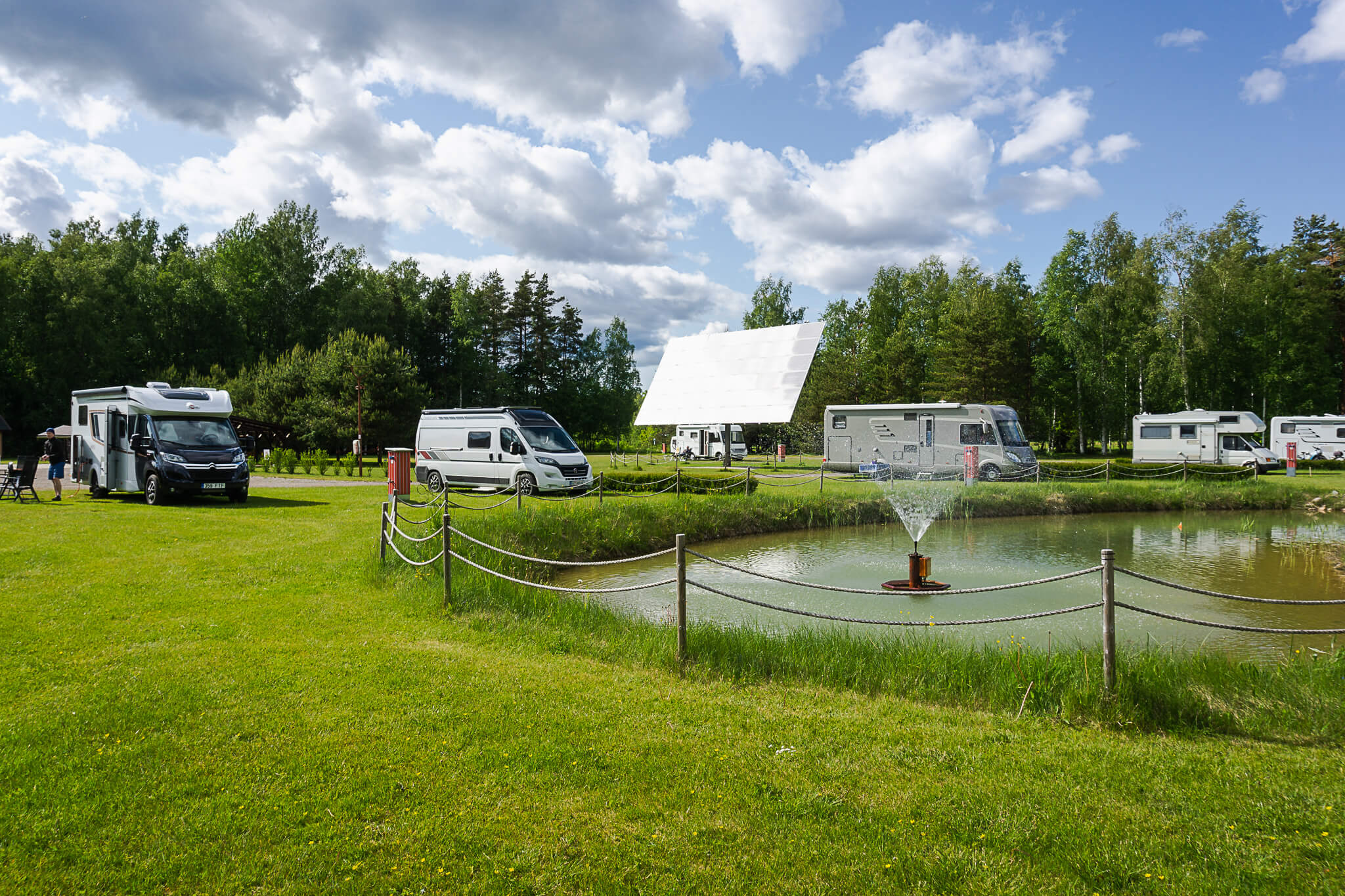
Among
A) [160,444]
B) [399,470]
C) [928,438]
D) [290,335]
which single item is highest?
[290,335]

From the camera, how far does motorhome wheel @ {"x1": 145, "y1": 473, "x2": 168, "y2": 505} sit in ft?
54.2

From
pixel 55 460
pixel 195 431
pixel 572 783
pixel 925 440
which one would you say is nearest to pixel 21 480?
pixel 55 460

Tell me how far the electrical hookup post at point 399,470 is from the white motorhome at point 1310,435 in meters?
34.6

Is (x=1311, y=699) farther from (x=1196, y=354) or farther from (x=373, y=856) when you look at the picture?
(x=1196, y=354)

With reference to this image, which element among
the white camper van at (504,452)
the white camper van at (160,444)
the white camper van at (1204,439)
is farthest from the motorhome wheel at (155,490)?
the white camper van at (1204,439)

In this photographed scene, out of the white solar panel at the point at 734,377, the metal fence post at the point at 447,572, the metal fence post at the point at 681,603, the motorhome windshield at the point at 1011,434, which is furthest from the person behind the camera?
the white solar panel at the point at 734,377

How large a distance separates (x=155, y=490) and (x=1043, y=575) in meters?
18.2

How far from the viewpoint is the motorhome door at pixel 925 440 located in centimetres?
2617

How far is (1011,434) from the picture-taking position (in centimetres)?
2520

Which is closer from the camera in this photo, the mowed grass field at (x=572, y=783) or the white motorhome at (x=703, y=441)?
the mowed grass field at (x=572, y=783)

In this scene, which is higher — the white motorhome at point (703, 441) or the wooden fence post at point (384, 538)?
the white motorhome at point (703, 441)

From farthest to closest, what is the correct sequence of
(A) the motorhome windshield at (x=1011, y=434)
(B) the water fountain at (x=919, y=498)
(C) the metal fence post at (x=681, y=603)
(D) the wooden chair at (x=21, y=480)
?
(A) the motorhome windshield at (x=1011, y=434), (B) the water fountain at (x=919, y=498), (D) the wooden chair at (x=21, y=480), (C) the metal fence post at (x=681, y=603)

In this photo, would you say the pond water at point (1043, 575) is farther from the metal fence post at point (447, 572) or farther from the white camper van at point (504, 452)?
the white camper van at point (504, 452)

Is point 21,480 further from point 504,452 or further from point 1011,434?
point 1011,434
